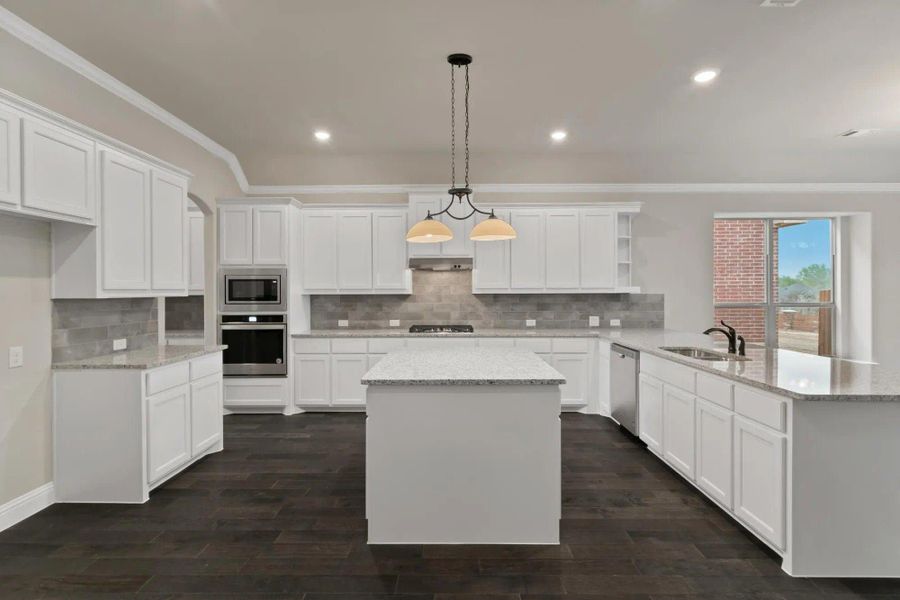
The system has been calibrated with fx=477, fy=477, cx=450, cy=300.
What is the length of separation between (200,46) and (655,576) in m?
4.07

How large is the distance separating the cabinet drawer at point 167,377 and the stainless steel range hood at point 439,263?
2.69 meters

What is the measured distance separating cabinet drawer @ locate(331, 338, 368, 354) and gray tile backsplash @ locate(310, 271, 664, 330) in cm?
66

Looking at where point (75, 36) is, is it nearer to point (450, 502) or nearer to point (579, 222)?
point (450, 502)

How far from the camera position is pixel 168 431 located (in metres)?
3.35

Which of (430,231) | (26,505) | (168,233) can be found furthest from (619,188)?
(26,505)

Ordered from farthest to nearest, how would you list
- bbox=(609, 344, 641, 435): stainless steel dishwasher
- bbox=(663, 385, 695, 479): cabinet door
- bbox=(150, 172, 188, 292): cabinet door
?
1. bbox=(609, 344, 641, 435): stainless steel dishwasher
2. bbox=(150, 172, 188, 292): cabinet door
3. bbox=(663, 385, 695, 479): cabinet door

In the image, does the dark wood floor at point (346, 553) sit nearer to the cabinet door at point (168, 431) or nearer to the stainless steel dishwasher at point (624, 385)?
the cabinet door at point (168, 431)

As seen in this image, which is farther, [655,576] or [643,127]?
[643,127]

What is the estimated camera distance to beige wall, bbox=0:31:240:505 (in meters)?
2.78

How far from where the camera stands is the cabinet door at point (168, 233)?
11.9 ft

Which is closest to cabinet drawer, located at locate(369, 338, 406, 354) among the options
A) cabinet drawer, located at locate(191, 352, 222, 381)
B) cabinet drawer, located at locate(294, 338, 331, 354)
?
cabinet drawer, located at locate(294, 338, 331, 354)

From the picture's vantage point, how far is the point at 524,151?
548 centimetres

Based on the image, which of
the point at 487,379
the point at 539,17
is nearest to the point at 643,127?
the point at 539,17

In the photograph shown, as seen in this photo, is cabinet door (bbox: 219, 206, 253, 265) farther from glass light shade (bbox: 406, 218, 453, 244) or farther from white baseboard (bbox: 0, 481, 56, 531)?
white baseboard (bbox: 0, 481, 56, 531)
